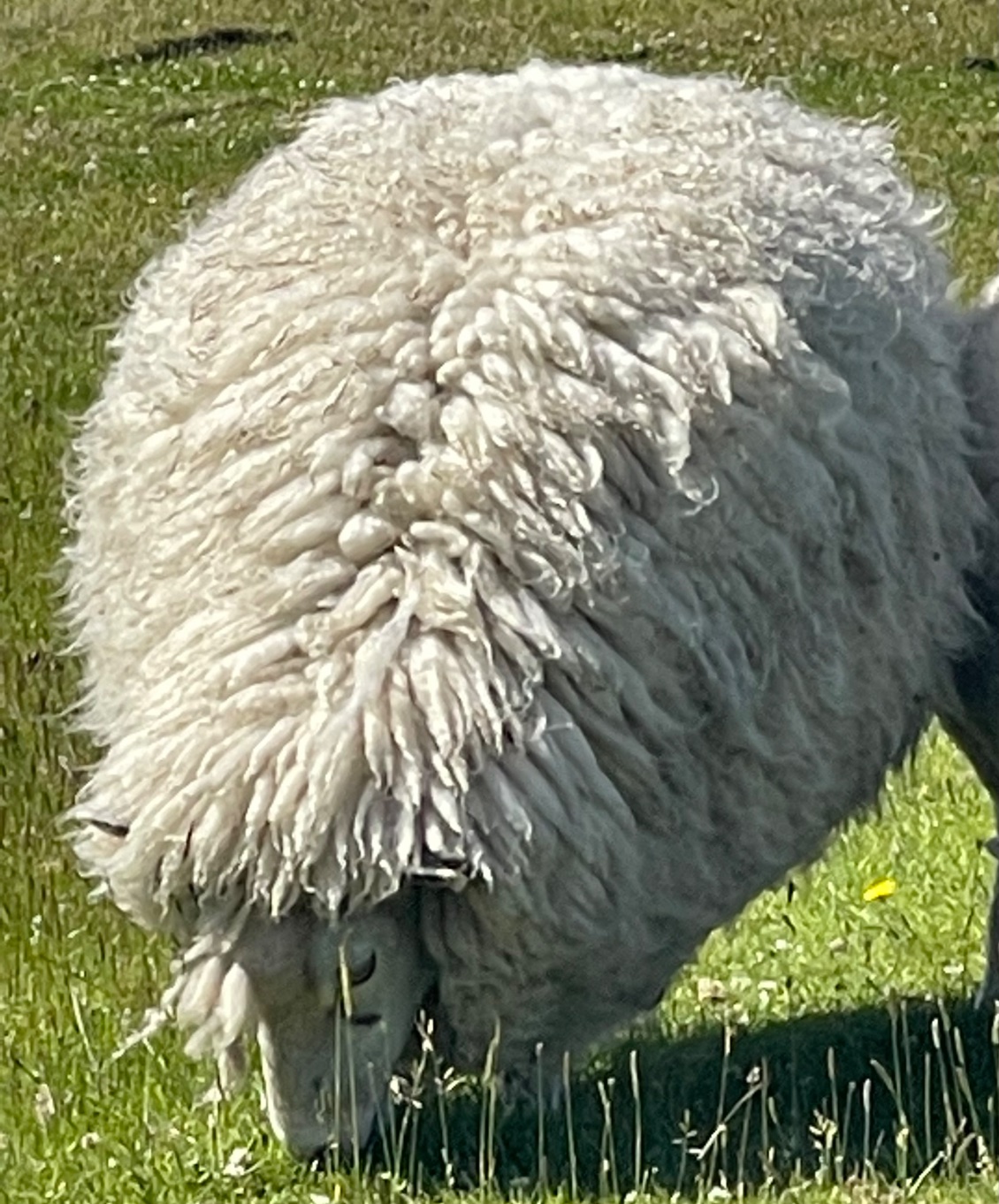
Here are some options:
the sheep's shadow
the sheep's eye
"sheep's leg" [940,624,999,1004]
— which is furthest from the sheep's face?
"sheep's leg" [940,624,999,1004]

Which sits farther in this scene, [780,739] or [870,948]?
[870,948]

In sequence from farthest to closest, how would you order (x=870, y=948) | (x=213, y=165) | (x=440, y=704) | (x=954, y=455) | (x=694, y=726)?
(x=213, y=165), (x=870, y=948), (x=954, y=455), (x=694, y=726), (x=440, y=704)

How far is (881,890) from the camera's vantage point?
6.40 metres

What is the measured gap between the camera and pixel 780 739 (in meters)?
4.70

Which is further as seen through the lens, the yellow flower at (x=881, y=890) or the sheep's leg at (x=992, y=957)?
the yellow flower at (x=881, y=890)

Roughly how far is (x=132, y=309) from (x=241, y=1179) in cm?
161

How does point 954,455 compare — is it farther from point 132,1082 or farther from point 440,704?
point 132,1082

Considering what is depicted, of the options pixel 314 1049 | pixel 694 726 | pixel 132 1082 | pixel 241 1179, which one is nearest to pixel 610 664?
pixel 694 726

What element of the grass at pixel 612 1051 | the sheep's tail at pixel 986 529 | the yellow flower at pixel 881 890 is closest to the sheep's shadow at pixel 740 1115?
the grass at pixel 612 1051

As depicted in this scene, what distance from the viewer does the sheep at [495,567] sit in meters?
4.30

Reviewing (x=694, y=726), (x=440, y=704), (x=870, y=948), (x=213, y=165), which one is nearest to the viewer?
(x=440, y=704)

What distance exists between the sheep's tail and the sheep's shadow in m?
0.59

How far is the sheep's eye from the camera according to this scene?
173 inches

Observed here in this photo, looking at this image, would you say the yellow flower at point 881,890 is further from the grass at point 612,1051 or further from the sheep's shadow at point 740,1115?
the sheep's shadow at point 740,1115
